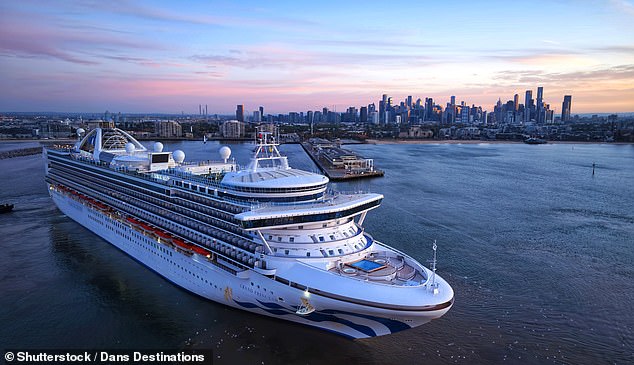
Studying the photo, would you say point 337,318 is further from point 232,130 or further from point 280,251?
point 232,130

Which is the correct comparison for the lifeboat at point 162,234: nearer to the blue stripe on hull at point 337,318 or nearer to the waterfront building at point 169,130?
the blue stripe on hull at point 337,318

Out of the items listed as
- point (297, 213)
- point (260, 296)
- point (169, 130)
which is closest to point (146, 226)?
point (260, 296)

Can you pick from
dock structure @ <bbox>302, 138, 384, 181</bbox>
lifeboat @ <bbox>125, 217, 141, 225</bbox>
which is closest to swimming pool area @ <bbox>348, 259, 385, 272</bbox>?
lifeboat @ <bbox>125, 217, 141, 225</bbox>

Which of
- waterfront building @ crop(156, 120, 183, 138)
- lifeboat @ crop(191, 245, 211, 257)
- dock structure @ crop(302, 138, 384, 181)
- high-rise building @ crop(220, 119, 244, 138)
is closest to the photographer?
lifeboat @ crop(191, 245, 211, 257)

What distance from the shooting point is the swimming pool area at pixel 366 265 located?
34.9 ft

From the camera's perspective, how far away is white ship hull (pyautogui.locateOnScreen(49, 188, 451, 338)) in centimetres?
972

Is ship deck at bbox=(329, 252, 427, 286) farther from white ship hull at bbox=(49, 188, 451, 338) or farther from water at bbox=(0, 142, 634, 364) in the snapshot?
water at bbox=(0, 142, 634, 364)

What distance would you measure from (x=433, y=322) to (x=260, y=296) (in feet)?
18.2

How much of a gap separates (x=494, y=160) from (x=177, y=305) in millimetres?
55914

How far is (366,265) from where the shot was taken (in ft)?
35.8

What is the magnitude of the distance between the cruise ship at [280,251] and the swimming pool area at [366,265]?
0.03 metres

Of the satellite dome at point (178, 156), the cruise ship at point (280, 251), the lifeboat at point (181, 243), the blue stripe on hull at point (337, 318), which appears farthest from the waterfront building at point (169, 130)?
the blue stripe on hull at point (337, 318)

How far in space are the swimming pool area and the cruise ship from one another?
0.03 metres

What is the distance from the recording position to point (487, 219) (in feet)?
81.7
